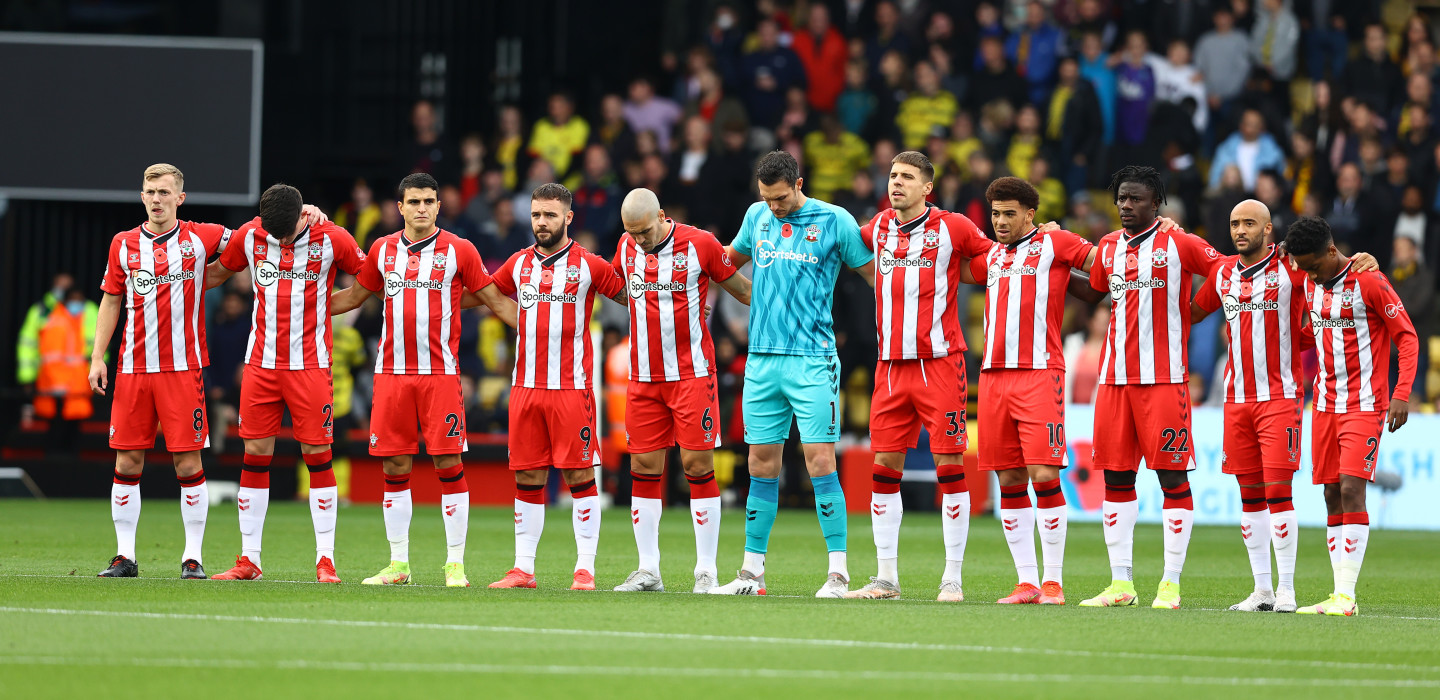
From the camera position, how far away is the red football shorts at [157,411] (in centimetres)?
1041

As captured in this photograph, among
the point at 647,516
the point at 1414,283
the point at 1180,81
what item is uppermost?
the point at 1180,81

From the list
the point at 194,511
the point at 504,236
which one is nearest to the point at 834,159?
the point at 504,236

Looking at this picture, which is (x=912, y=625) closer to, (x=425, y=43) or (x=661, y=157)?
(x=661, y=157)

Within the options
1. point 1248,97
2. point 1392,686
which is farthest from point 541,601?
point 1248,97

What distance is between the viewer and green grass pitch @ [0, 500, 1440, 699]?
628cm

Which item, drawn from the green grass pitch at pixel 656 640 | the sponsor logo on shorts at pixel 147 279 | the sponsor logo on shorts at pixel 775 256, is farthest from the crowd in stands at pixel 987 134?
the sponsor logo on shorts at pixel 775 256

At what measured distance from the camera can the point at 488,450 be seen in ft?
64.6

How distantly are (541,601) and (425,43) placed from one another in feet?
51.6

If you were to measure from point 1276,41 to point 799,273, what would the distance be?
1348cm

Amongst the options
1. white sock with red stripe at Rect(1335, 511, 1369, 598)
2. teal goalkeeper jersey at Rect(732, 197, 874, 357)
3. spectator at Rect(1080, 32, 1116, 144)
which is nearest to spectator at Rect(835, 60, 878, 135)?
spectator at Rect(1080, 32, 1116, 144)

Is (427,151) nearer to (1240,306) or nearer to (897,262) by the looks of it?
(897,262)

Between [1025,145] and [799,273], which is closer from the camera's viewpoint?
[799,273]

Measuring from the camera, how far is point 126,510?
1045 centimetres

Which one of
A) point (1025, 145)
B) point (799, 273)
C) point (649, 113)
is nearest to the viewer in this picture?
point (799, 273)
